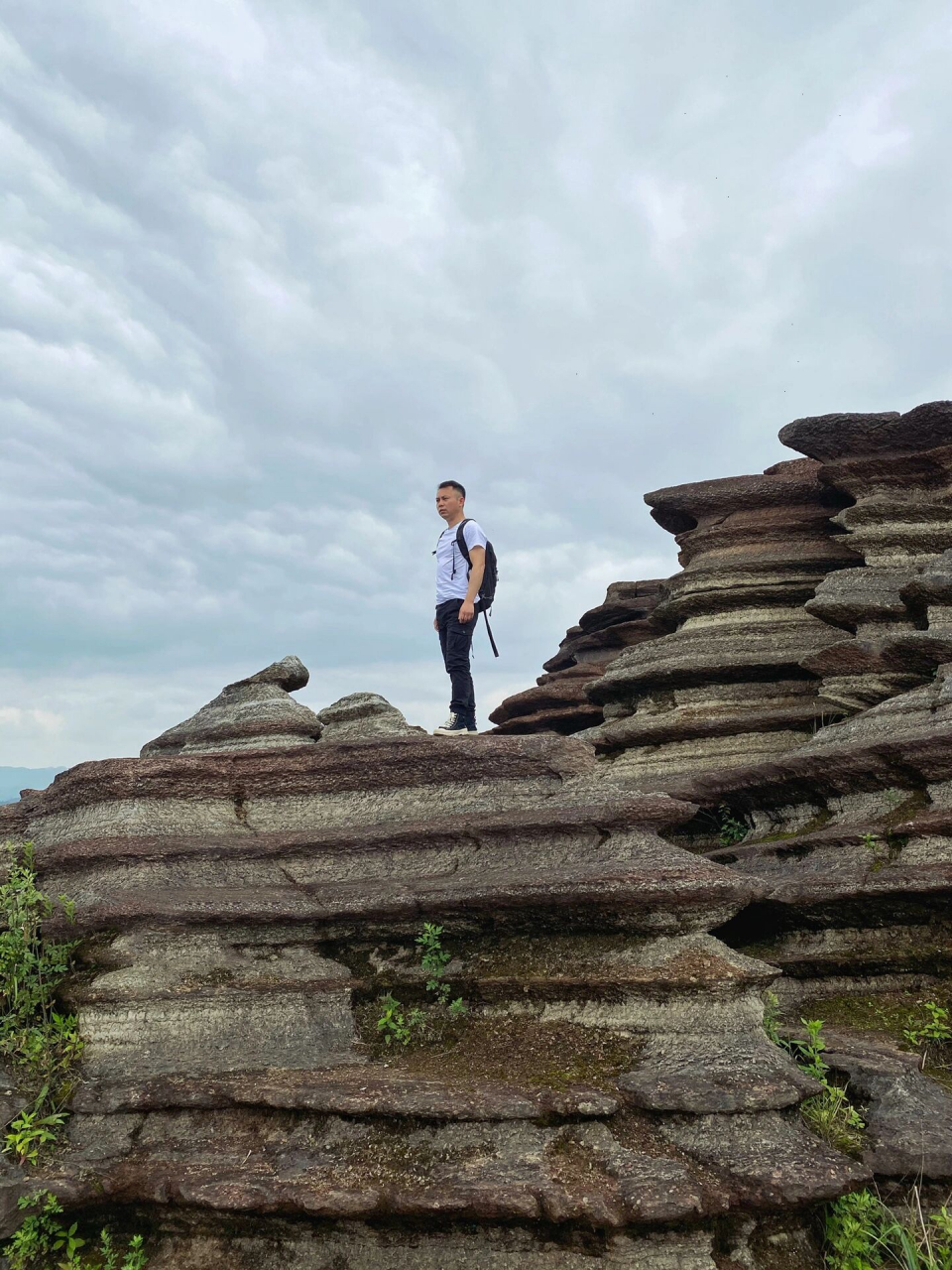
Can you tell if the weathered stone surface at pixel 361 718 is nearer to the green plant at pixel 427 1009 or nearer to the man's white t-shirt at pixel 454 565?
the man's white t-shirt at pixel 454 565

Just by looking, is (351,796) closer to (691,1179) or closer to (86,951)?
(86,951)

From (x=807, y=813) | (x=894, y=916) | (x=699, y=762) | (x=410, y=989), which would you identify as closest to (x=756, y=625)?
(x=699, y=762)

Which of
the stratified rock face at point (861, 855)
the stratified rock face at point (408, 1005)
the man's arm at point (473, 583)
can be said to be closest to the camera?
the stratified rock face at point (408, 1005)

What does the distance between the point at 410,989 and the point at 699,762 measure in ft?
25.5

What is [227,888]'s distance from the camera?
28.7 feet

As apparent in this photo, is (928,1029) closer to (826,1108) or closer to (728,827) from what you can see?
(826,1108)

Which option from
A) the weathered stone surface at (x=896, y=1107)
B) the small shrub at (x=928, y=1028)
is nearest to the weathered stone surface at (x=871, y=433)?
the small shrub at (x=928, y=1028)

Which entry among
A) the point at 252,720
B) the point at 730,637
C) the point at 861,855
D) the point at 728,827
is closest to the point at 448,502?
the point at 252,720

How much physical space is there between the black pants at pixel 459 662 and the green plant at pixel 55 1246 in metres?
6.75

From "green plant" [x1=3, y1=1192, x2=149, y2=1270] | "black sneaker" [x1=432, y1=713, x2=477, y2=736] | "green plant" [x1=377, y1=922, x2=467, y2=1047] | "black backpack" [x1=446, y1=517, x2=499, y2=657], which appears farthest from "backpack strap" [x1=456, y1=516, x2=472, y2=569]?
"green plant" [x1=3, y1=1192, x2=149, y2=1270]

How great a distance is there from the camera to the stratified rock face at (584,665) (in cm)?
2119

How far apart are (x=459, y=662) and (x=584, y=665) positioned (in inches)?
452

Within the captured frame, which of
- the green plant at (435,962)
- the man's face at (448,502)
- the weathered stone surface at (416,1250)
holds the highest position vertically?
the man's face at (448,502)

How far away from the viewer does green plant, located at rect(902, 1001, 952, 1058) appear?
26.2ft
